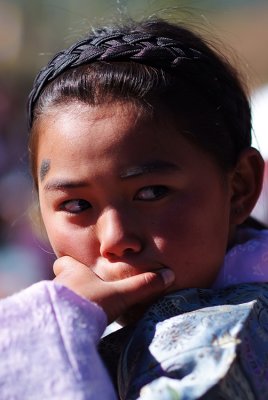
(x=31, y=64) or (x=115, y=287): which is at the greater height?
(x=115, y=287)

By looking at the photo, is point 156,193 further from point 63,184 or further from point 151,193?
point 63,184

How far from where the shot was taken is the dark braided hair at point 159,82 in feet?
4.99

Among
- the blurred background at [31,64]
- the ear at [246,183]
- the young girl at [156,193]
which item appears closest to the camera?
the young girl at [156,193]

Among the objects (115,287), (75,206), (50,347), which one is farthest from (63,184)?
(50,347)

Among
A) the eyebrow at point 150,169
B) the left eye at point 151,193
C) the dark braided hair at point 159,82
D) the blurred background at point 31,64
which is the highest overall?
the dark braided hair at point 159,82

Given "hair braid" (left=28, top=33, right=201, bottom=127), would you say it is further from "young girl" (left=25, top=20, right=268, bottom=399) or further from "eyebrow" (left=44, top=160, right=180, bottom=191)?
"eyebrow" (left=44, top=160, right=180, bottom=191)

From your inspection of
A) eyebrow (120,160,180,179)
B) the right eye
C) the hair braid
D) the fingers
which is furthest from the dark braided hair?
the fingers

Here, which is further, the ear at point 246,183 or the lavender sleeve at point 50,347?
the ear at point 246,183

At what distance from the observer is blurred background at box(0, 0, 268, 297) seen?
3.87 metres

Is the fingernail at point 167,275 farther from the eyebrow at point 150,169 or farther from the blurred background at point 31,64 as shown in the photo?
the blurred background at point 31,64

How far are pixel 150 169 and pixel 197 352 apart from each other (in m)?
0.41

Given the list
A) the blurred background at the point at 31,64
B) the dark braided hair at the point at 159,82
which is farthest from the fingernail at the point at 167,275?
the blurred background at the point at 31,64

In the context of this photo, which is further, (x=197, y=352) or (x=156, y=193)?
(x=156, y=193)

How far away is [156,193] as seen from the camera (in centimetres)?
144
